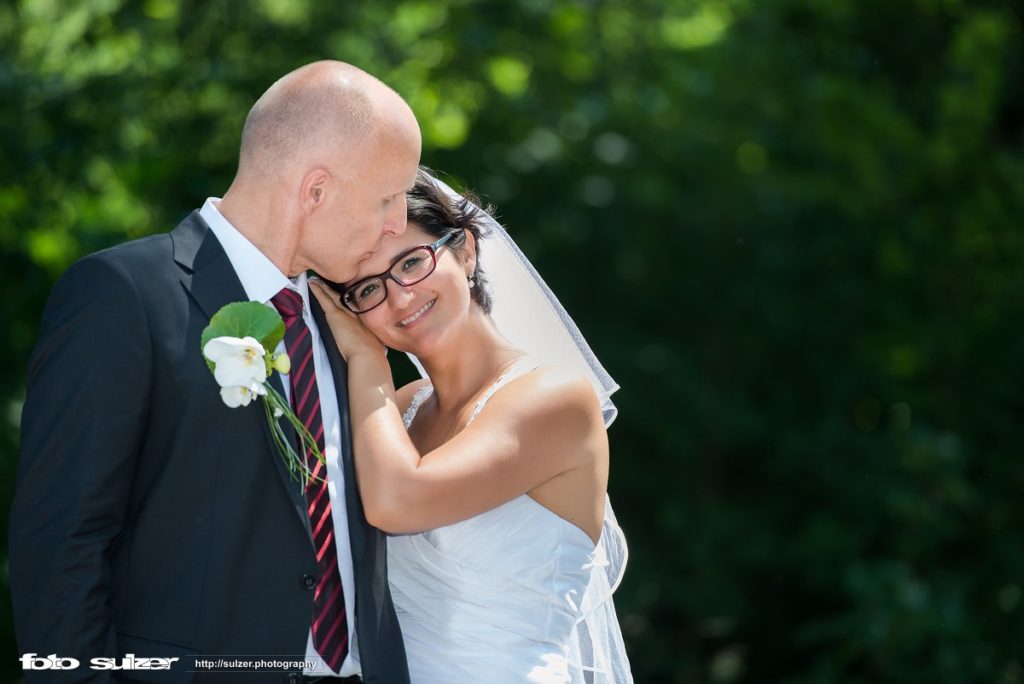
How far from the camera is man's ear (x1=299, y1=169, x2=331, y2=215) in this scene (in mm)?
2678

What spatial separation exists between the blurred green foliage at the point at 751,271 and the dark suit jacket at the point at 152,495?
3687 millimetres

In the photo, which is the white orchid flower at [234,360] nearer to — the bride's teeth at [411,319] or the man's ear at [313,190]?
the man's ear at [313,190]

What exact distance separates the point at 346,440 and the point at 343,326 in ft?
1.02

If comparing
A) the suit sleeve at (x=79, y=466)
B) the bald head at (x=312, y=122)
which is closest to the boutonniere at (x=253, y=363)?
the suit sleeve at (x=79, y=466)

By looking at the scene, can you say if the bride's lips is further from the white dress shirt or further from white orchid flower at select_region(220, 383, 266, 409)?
white orchid flower at select_region(220, 383, 266, 409)

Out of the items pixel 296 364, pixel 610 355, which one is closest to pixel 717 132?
pixel 610 355

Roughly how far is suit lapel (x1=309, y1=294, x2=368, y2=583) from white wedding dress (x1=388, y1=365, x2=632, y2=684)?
0.32m

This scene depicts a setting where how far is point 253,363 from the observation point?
2467mm

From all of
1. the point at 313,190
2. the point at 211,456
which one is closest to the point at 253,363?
the point at 211,456

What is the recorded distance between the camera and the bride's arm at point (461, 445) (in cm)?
278

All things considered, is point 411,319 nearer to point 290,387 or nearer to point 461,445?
point 461,445

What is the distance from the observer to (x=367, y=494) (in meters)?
2.76

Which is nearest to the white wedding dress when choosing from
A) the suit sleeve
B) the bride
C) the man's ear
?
the bride

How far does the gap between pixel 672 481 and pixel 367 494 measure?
419 cm
